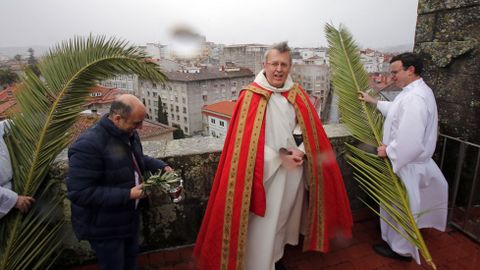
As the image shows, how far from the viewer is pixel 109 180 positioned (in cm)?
183

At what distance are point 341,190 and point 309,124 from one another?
2.09ft

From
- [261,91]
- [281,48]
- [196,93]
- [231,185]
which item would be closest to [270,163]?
[231,185]

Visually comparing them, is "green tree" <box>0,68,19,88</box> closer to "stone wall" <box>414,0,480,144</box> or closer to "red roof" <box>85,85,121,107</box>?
"red roof" <box>85,85,121,107</box>

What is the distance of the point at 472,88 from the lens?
3.00 meters

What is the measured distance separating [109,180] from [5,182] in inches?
28.7

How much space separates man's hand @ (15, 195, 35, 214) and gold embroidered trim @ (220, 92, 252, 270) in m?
1.30

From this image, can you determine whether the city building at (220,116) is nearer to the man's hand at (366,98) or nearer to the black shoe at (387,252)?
the man's hand at (366,98)

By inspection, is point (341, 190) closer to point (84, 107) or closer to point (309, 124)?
point (309, 124)

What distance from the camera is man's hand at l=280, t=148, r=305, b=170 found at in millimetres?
2137

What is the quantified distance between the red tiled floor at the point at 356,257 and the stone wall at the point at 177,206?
11 cm

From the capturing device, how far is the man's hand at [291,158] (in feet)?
7.01

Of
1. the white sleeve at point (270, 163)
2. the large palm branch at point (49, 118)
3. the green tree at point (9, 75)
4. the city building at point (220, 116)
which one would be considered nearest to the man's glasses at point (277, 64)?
the white sleeve at point (270, 163)

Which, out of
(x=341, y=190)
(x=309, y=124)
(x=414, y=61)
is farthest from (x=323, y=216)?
(x=414, y=61)

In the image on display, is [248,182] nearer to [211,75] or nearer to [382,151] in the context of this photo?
[382,151]
